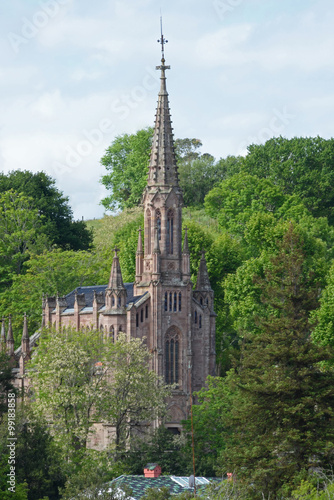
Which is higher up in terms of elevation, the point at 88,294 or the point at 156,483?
the point at 88,294

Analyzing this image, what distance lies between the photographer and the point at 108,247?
13138 centimetres

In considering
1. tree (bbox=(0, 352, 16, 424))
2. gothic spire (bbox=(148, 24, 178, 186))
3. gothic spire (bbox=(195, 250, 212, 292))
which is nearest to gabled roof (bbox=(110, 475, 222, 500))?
tree (bbox=(0, 352, 16, 424))

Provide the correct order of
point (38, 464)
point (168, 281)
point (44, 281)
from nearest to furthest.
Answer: point (38, 464), point (168, 281), point (44, 281)

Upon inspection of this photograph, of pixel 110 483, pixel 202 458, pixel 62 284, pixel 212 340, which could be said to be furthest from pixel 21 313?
pixel 110 483

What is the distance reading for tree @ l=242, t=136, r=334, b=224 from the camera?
454 ft

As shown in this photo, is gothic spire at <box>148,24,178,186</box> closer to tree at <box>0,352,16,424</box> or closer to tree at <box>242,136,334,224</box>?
tree at <box>0,352,16,424</box>

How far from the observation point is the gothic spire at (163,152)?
10188 cm

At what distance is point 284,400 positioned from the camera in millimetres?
67125

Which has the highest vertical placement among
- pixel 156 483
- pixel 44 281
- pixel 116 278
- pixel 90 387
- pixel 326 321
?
pixel 44 281

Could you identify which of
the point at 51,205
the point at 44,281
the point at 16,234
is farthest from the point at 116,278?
the point at 51,205

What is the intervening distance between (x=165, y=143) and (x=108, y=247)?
30.3 meters

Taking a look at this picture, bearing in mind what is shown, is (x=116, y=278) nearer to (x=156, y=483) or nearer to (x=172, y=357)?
(x=172, y=357)

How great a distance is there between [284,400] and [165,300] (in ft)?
110

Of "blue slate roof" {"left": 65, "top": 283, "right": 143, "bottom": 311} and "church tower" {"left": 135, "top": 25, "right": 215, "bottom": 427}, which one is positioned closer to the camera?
"church tower" {"left": 135, "top": 25, "right": 215, "bottom": 427}
